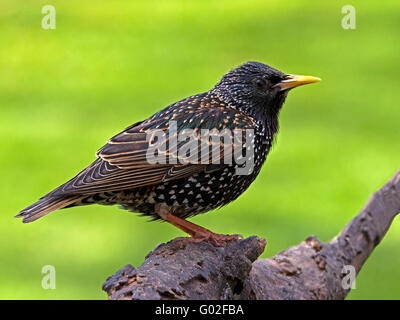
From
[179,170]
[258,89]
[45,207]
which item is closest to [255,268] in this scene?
[179,170]

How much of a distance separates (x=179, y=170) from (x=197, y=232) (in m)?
0.32

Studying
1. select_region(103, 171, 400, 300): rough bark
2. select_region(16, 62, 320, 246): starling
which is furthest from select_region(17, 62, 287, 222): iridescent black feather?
select_region(103, 171, 400, 300): rough bark

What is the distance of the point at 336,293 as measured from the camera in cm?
427

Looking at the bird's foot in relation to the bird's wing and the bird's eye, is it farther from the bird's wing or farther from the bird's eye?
the bird's eye

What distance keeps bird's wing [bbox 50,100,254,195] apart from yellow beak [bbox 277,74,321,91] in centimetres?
27

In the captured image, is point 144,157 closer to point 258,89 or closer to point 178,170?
point 178,170

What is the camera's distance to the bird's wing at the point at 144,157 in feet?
12.3

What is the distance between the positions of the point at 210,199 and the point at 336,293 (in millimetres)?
955

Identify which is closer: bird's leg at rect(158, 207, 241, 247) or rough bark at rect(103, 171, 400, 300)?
rough bark at rect(103, 171, 400, 300)

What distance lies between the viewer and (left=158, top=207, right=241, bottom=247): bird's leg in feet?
12.2

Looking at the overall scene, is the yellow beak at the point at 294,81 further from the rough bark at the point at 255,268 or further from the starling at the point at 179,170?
the rough bark at the point at 255,268

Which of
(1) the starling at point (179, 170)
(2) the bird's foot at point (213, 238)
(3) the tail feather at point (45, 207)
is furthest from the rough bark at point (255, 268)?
(3) the tail feather at point (45, 207)

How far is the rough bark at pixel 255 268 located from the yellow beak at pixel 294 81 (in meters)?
0.81

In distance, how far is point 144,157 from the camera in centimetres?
385
